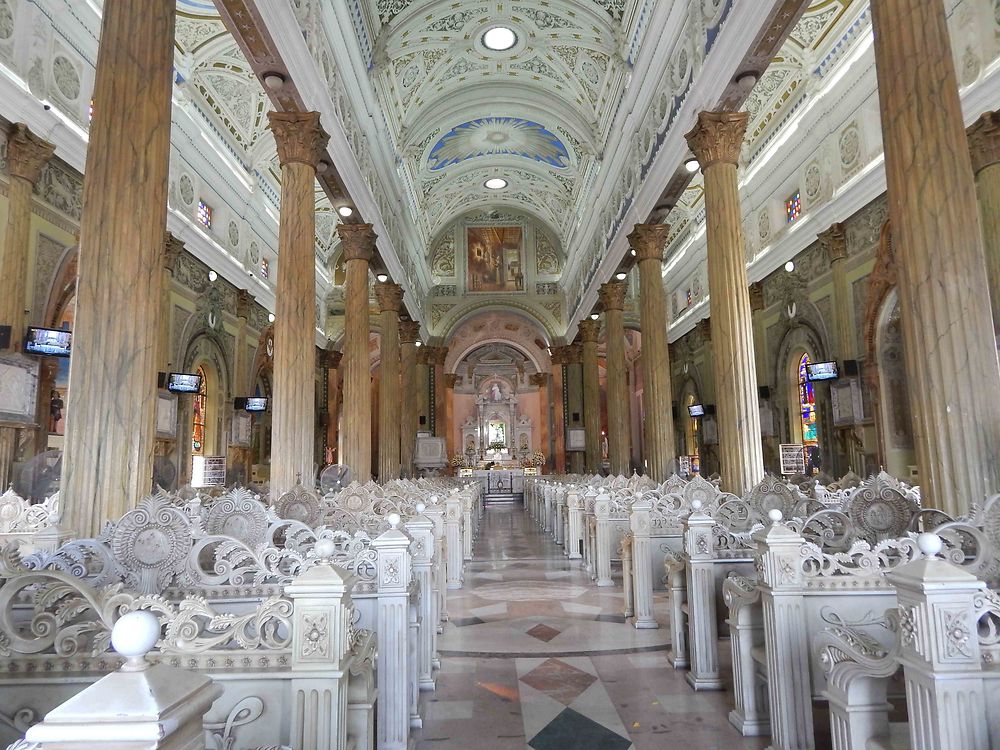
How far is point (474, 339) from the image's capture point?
2873 cm

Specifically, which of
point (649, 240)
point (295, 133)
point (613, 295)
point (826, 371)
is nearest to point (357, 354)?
point (295, 133)

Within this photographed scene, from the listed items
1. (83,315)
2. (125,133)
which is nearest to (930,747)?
(83,315)

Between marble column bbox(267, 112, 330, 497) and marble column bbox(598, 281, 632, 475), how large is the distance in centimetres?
850

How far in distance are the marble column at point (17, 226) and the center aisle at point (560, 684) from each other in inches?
243

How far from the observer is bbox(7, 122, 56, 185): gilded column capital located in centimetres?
784

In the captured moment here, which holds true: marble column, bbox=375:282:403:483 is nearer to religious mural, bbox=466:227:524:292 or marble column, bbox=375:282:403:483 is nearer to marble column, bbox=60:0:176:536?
religious mural, bbox=466:227:524:292

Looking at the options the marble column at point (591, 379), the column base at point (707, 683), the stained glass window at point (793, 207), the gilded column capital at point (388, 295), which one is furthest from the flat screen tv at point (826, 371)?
the gilded column capital at point (388, 295)

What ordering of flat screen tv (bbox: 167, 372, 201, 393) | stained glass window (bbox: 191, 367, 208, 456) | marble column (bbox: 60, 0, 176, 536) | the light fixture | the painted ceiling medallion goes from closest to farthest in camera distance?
marble column (bbox: 60, 0, 176, 536)
the light fixture
flat screen tv (bbox: 167, 372, 201, 393)
stained glass window (bbox: 191, 367, 208, 456)
the painted ceiling medallion

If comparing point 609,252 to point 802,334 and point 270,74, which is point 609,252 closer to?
point 802,334

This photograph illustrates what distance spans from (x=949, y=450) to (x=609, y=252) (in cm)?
1193

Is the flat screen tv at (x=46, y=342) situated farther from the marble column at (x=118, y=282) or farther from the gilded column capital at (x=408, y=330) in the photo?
the gilded column capital at (x=408, y=330)

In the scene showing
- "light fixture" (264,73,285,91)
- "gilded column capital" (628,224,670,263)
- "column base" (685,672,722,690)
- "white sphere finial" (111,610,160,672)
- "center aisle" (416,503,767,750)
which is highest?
"light fixture" (264,73,285,91)

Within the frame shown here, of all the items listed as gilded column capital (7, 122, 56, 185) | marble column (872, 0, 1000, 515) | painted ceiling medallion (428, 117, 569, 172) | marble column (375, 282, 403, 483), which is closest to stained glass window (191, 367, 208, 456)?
marble column (375, 282, 403, 483)

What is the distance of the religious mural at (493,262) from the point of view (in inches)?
1002
